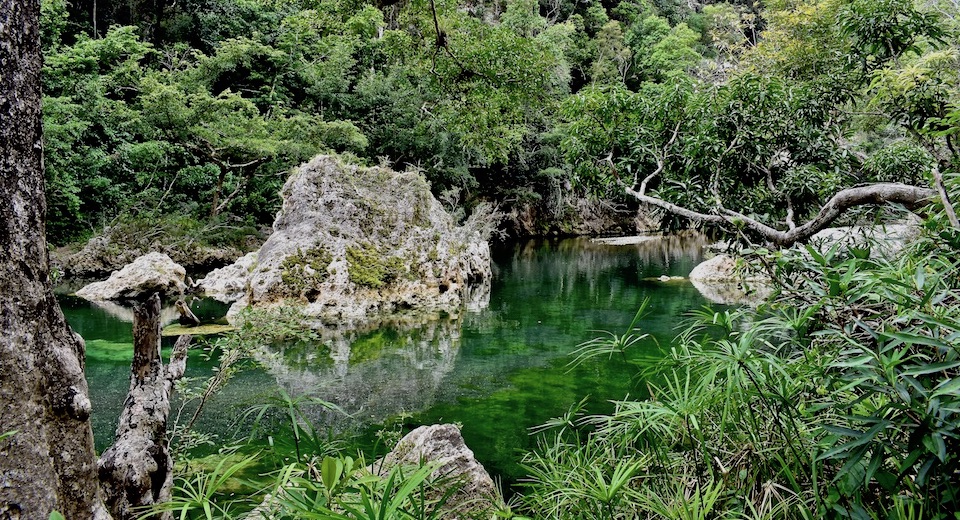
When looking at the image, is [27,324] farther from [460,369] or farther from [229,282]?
[229,282]

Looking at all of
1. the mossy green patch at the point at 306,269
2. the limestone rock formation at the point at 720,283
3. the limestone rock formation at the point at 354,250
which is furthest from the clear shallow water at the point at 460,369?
the mossy green patch at the point at 306,269

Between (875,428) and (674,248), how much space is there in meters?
23.7

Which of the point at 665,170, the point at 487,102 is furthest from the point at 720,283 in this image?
the point at 665,170

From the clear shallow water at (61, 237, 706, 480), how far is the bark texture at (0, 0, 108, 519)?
48.5 inches

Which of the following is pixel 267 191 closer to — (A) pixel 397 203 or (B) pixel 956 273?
(A) pixel 397 203

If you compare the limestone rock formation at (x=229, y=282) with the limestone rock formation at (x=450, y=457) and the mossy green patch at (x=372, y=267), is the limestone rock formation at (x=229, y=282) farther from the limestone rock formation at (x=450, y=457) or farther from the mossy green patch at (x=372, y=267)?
the limestone rock formation at (x=450, y=457)

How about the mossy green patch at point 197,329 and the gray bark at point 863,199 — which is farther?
the mossy green patch at point 197,329

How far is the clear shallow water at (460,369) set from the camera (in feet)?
17.4

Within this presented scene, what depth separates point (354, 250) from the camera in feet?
35.6

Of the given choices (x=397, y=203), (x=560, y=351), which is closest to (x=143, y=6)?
(x=397, y=203)

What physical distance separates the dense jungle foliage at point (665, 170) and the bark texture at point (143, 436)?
41 cm

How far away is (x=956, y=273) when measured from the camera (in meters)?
1.69

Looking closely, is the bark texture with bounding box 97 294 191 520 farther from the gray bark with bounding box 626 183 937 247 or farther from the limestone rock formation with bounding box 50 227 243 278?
the limestone rock formation with bounding box 50 227 243 278

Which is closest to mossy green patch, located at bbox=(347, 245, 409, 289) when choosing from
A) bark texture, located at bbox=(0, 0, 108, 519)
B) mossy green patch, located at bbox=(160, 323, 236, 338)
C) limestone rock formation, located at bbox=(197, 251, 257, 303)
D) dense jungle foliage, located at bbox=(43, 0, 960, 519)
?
mossy green patch, located at bbox=(160, 323, 236, 338)
